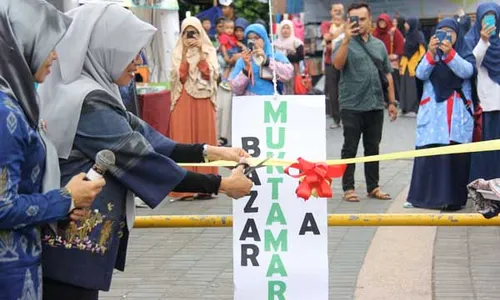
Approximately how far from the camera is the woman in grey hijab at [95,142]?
3.67 metres

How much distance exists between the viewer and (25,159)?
129 inches

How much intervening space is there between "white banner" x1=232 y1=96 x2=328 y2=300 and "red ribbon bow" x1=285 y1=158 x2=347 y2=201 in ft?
0.34

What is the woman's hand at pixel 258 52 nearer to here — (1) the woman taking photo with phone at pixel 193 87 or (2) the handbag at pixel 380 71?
(1) the woman taking photo with phone at pixel 193 87


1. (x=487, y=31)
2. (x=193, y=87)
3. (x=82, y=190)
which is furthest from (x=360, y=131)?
(x=82, y=190)

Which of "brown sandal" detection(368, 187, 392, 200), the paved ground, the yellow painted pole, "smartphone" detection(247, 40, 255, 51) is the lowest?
"brown sandal" detection(368, 187, 392, 200)

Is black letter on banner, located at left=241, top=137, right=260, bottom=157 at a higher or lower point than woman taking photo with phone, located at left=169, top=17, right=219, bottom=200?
higher

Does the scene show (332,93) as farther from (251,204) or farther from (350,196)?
(251,204)

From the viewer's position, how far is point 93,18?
375 cm

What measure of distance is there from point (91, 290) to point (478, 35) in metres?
6.43

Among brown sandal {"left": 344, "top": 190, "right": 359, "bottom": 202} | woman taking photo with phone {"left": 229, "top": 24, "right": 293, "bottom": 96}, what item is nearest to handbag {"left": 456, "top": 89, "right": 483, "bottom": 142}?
brown sandal {"left": 344, "top": 190, "right": 359, "bottom": 202}

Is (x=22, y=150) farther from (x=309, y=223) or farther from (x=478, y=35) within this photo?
(x=478, y=35)

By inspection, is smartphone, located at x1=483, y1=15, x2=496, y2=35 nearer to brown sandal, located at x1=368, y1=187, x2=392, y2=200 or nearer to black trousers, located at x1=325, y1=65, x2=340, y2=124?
brown sandal, located at x1=368, y1=187, x2=392, y2=200

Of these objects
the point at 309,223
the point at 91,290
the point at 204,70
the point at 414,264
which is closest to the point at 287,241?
the point at 309,223

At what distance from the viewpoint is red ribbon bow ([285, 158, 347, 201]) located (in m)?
4.44
